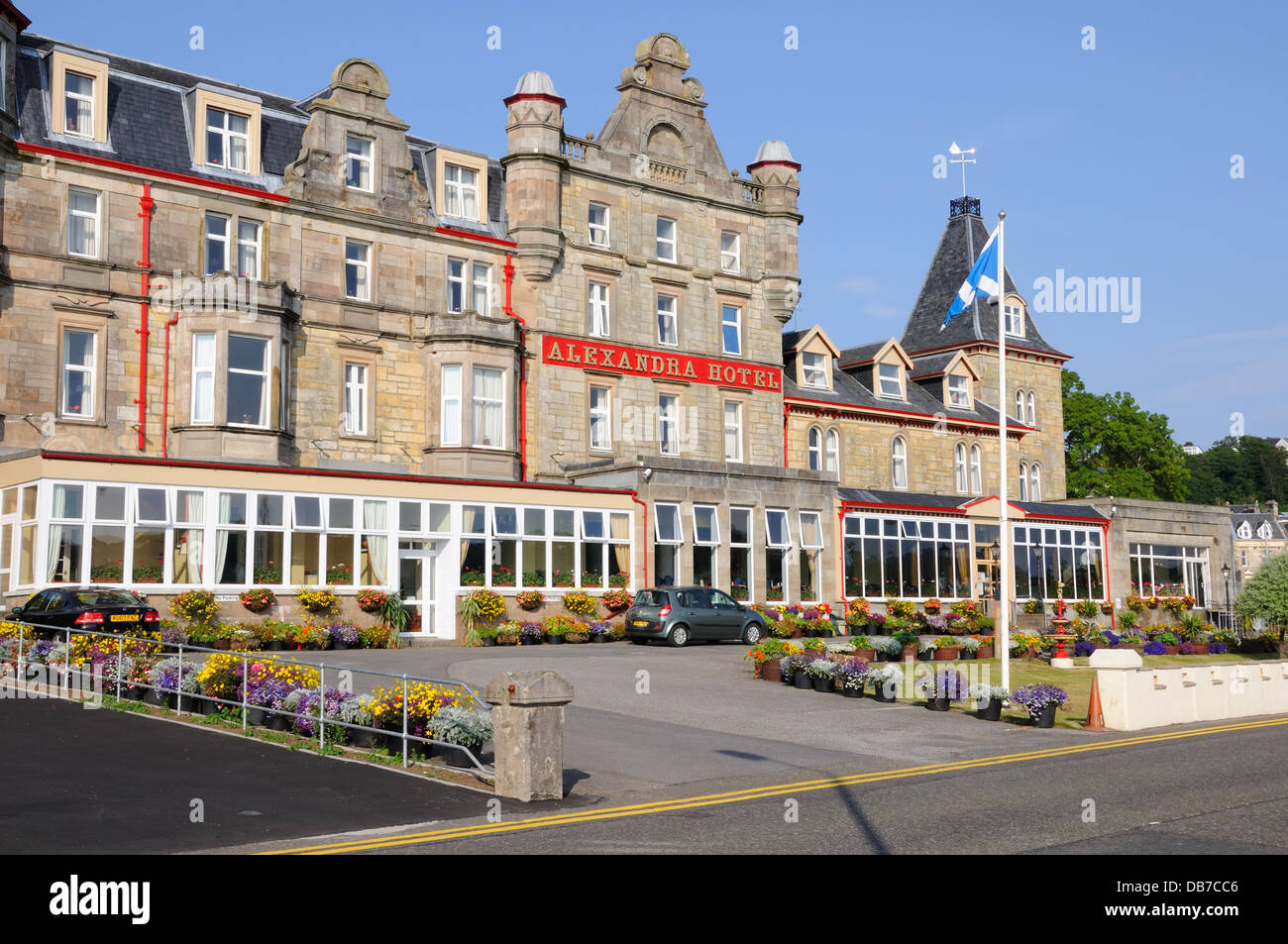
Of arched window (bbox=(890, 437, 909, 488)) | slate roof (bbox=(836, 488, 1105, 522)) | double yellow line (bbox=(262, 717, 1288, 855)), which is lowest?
double yellow line (bbox=(262, 717, 1288, 855))

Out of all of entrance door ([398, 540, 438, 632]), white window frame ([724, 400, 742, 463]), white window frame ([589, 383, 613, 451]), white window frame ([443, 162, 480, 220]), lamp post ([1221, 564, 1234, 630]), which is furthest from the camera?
lamp post ([1221, 564, 1234, 630])

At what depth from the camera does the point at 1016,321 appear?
6125 cm

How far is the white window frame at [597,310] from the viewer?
42.7 metres

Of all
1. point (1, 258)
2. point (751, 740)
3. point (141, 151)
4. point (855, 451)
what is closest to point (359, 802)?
point (751, 740)

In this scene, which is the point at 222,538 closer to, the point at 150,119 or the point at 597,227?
the point at 150,119

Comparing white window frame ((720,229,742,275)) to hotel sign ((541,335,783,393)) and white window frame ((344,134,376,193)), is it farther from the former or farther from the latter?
white window frame ((344,134,376,193))

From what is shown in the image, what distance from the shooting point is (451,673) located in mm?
23203

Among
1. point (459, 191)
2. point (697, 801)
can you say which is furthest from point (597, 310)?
point (697, 801)

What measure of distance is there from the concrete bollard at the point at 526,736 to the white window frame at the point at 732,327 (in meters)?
33.4

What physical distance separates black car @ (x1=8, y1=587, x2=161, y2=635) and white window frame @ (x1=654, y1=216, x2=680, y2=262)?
2423 cm

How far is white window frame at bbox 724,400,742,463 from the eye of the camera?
45906 millimetres

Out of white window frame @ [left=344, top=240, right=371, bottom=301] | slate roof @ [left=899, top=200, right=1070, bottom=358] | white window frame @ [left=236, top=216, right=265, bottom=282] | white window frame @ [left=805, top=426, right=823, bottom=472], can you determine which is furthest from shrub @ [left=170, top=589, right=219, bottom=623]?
slate roof @ [left=899, top=200, right=1070, bottom=358]
